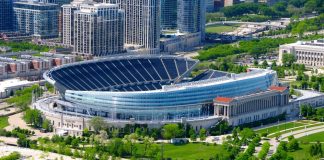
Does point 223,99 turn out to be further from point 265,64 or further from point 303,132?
point 265,64

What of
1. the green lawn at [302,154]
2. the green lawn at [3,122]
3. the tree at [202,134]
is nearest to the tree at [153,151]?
the tree at [202,134]

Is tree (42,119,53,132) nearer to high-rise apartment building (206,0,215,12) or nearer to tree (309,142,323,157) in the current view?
tree (309,142,323,157)

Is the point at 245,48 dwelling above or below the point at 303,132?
above

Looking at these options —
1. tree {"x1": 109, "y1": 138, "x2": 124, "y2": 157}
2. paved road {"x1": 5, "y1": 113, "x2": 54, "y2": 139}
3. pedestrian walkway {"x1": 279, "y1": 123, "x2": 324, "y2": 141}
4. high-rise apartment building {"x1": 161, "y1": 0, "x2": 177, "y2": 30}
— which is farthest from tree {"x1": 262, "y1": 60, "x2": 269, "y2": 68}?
tree {"x1": 109, "y1": 138, "x2": 124, "y2": 157}

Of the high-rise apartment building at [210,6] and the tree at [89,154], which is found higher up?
the high-rise apartment building at [210,6]

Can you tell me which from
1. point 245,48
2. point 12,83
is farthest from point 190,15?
point 12,83

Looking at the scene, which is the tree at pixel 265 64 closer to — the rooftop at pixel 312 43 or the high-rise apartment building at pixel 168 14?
the rooftop at pixel 312 43
